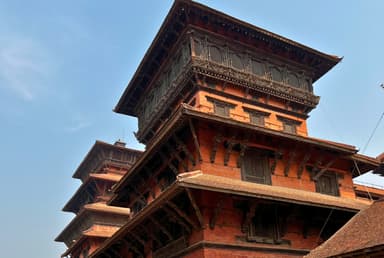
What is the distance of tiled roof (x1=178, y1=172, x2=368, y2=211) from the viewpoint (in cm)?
1366

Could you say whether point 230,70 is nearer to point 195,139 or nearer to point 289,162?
point 289,162

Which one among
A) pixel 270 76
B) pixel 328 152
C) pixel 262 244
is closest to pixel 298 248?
pixel 262 244

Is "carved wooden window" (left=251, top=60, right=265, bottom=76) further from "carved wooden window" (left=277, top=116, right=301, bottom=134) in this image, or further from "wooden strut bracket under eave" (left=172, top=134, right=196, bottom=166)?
"wooden strut bracket under eave" (left=172, top=134, right=196, bottom=166)

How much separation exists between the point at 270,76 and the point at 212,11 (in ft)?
15.0

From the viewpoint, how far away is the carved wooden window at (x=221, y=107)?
19.9 meters

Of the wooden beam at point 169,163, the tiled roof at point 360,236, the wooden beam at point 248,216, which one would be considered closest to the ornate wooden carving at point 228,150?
the wooden beam at point 248,216

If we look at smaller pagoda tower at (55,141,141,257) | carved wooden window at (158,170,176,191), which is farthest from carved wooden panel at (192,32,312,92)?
smaller pagoda tower at (55,141,141,257)

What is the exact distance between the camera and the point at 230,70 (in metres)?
20.7

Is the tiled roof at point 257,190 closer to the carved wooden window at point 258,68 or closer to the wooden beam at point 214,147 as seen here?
the wooden beam at point 214,147

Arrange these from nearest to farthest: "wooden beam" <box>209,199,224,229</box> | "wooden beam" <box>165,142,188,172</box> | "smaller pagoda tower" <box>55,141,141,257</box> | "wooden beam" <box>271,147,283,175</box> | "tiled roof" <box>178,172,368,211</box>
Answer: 1. "tiled roof" <box>178,172,368,211</box>
2. "wooden beam" <box>209,199,224,229</box>
3. "wooden beam" <box>165,142,188,172</box>
4. "wooden beam" <box>271,147,283,175</box>
5. "smaller pagoda tower" <box>55,141,141,257</box>

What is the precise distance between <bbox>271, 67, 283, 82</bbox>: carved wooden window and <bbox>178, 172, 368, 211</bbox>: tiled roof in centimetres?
723

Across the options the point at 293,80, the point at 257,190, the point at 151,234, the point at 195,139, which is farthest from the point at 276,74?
the point at 151,234

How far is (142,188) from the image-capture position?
22031 mm

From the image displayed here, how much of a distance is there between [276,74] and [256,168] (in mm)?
7204
